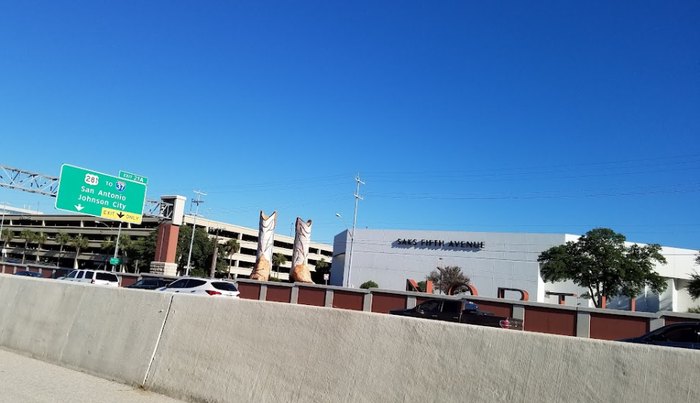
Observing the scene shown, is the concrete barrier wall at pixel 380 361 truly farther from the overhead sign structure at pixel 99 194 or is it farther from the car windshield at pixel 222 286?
the overhead sign structure at pixel 99 194

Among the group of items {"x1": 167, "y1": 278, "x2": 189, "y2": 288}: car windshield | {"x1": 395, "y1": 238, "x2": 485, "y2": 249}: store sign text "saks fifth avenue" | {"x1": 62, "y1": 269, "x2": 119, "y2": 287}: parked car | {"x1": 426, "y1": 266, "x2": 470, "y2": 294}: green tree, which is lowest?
{"x1": 62, "y1": 269, "x2": 119, "y2": 287}: parked car

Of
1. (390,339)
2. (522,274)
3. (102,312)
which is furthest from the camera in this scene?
(522,274)

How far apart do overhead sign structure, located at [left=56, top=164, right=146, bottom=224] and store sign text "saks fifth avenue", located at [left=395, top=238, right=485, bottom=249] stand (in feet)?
171

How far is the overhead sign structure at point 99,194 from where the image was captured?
2947cm

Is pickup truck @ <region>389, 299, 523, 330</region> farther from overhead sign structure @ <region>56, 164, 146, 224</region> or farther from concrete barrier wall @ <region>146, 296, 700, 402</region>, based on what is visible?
overhead sign structure @ <region>56, 164, 146, 224</region>

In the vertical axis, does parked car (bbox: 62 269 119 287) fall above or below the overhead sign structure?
below

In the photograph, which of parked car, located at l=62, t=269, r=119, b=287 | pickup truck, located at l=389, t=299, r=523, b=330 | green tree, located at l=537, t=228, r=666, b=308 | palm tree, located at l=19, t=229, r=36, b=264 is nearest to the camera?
pickup truck, located at l=389, t=299, r=523, b=330

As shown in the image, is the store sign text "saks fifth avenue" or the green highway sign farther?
the store sign text "saks fifth avenue"

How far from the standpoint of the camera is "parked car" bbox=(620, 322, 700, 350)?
36.2 ft

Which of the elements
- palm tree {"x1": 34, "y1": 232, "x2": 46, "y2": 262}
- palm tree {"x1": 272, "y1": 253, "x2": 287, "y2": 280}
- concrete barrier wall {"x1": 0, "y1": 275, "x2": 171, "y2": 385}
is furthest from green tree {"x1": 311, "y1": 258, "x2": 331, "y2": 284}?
concrete barrier wall {"x1": 0, "y1": 275, "x2": 171, "y2": 385}

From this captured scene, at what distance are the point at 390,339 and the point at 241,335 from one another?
1977 mm

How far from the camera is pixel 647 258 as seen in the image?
1954 inches

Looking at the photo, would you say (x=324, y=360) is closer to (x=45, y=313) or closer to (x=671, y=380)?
(x=671, y=380)

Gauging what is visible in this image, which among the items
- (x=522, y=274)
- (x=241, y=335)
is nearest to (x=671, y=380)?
(x=241, y=335)
